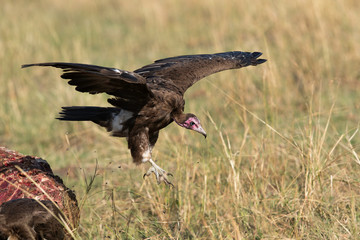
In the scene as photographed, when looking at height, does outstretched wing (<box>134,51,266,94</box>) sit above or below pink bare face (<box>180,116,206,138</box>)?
above

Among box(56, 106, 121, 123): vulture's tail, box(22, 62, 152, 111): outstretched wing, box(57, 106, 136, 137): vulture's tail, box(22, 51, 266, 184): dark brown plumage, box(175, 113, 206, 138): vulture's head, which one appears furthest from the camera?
box(56, 106, 121, 123): vulture's tail

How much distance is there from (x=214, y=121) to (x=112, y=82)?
2.45m

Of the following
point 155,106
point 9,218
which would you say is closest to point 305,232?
point 155,106

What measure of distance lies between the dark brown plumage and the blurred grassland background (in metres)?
0.24

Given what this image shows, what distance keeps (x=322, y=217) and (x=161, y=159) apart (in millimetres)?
1728

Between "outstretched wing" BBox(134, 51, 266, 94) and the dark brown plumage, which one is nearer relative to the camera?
the dark brown plumage

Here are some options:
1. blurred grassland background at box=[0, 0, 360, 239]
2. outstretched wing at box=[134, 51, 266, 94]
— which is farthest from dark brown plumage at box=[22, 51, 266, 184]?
blurred grassland background at box=[0, 0, 360, 239]

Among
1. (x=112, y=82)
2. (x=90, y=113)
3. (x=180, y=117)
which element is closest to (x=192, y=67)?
(x=180, y=117)

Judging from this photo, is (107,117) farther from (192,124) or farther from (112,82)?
(112,82)

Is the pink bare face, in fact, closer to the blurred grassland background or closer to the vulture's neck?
the vulture's neck

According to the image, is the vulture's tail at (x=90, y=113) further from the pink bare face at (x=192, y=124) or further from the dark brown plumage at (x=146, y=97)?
the pink bare face at (x=192, y=124)

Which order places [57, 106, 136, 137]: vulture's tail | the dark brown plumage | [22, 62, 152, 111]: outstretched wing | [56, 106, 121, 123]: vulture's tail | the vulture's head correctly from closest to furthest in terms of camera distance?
[22, 62, 152, 111]: outstretched wing
the dark brown plumage
the vulture's head
[57, 106, 136, 137]: vulture's tail
[56, 106, 121, 123]: vulture's tail

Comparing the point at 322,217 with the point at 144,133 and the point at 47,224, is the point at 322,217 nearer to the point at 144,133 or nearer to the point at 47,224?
the point at 144,133

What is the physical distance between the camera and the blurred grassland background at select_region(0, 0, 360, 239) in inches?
167
